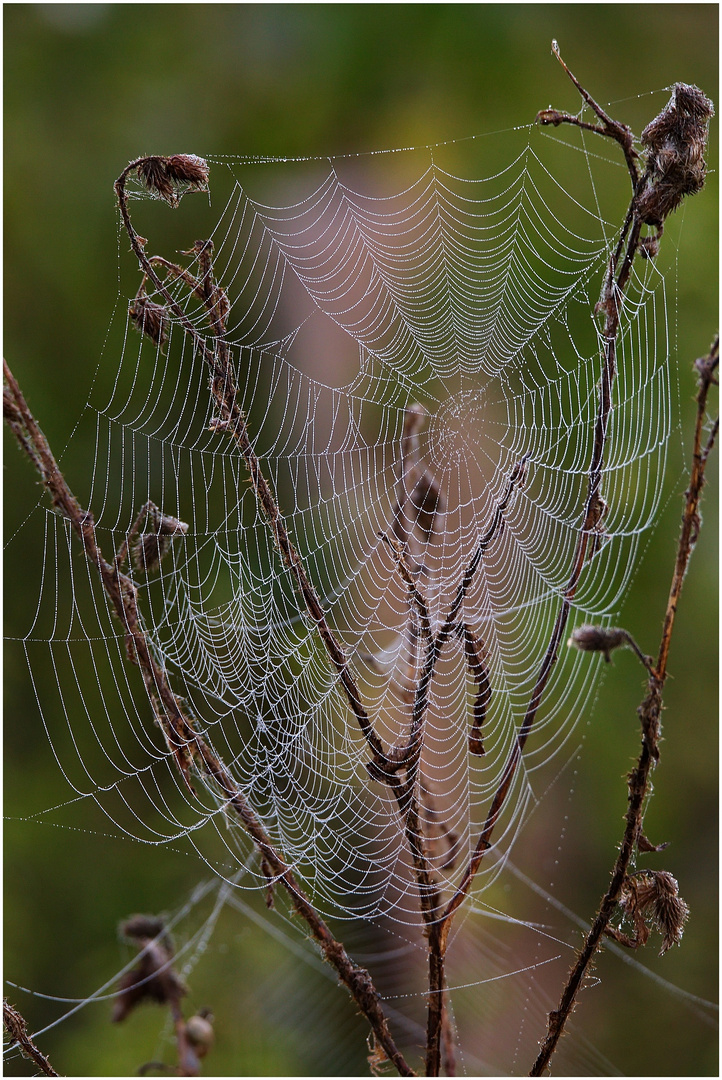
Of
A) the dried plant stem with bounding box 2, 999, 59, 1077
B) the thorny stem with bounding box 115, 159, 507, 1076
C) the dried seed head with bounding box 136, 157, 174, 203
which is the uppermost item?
the dried seed head with bounding box 136, 157, 174, 203

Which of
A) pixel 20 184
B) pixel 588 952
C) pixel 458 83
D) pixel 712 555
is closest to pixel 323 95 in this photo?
pixel 458 83

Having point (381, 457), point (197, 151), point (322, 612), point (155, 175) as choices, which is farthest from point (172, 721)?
point (197, 151)

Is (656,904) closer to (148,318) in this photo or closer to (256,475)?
(256,475)

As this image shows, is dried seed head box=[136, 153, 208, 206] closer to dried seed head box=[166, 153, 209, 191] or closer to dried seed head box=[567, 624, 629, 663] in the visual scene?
dried seed head box=[166, 153, 209, 191]

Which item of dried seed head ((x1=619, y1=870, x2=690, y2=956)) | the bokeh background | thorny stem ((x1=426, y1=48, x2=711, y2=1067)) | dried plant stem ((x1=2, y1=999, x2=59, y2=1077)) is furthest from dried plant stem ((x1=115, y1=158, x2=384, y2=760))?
the bokeh background

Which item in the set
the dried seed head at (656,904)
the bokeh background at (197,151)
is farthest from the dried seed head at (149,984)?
the bokeh background at (197,151)

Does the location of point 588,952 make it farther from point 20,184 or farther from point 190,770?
point 20,184
